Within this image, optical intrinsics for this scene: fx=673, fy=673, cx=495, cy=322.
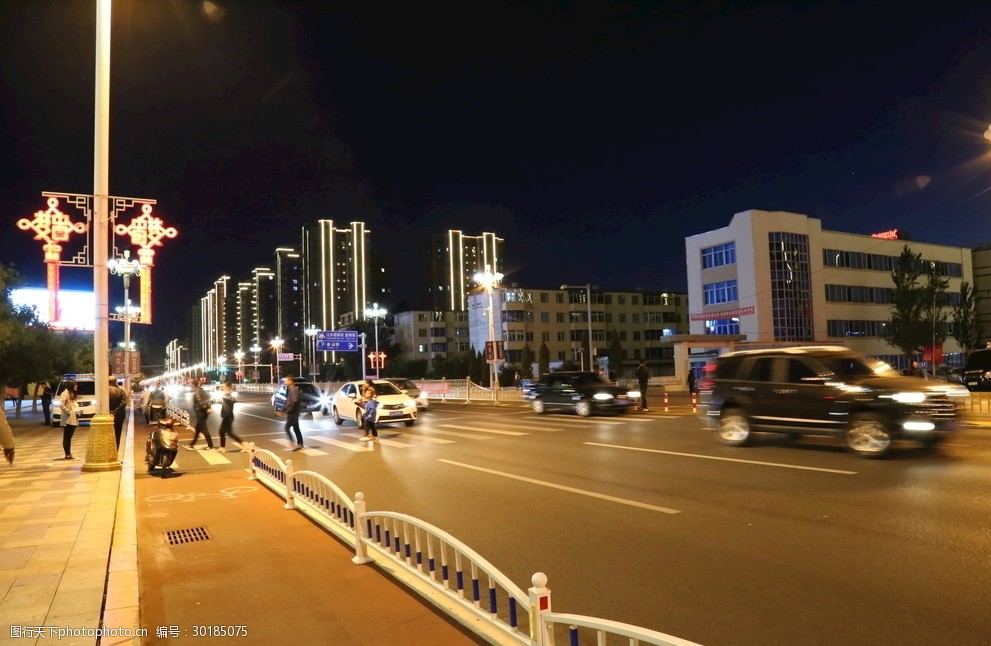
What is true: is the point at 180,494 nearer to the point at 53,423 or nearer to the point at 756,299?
the point at 53,423

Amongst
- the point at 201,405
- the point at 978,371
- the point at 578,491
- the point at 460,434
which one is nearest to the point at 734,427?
the point at 578,491

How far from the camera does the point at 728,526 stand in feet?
25.6

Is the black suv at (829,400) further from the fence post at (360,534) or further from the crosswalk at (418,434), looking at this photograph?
the fence post at (360,534)

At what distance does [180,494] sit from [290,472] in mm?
3031

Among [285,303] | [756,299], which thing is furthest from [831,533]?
[285,303]

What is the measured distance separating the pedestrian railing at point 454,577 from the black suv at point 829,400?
342 inches

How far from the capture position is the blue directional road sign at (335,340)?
63.2 m

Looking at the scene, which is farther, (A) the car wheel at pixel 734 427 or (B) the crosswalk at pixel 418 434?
(B) the crosswalk at pixel 418 434

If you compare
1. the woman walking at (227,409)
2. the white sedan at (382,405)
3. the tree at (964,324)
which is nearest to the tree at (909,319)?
the tree at (964,324)

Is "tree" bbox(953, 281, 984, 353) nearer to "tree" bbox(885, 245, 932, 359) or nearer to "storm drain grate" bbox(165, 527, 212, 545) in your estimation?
"tree" bbox(885, 245, 932, 359)

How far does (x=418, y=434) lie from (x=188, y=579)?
13.9 meters

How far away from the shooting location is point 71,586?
613 centimetres

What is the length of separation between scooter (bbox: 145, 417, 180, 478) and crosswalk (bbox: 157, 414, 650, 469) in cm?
157

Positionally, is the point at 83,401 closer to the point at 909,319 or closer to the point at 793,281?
the point at 909,319
